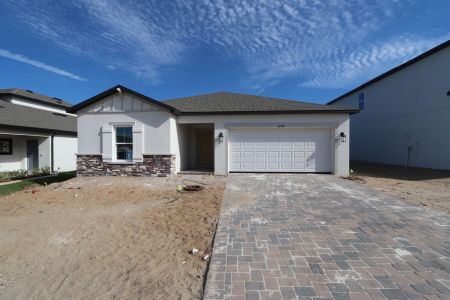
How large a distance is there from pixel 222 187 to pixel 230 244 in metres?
4.77

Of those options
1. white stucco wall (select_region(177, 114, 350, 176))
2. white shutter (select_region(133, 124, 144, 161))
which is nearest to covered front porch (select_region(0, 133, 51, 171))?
white shutter (select_region(133, 124, 144, 161))

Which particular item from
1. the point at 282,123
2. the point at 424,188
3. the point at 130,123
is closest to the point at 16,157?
the point at 130,123

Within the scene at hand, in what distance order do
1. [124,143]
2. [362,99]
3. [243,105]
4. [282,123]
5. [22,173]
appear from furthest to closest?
1. [362,99]
2. [22,173]
3. [243,105]
4. [282,123]
5. [124,143]

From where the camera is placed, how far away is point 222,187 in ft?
28.9

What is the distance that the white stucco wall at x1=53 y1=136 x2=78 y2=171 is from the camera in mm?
14969

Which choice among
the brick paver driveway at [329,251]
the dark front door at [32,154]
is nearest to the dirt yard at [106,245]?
the brick paver driveway at [329,251]

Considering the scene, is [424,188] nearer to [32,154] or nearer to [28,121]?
[28,121]

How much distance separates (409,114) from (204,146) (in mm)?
13123

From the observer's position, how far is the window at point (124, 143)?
11.1 m

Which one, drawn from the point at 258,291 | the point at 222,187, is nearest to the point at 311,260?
the point at 258,291

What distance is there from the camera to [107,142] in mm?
10969

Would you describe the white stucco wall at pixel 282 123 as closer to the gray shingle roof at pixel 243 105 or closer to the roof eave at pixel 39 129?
the gray shingle roof at pixel 243 105

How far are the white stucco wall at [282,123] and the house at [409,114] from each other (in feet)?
19.6

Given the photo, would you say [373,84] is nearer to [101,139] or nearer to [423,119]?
[423,119]
